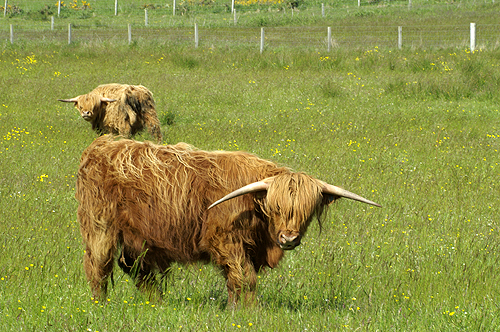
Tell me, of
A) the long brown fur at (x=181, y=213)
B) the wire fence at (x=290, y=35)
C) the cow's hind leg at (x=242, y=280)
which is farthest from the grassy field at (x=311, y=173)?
the wire fence at (x=290, y=35)

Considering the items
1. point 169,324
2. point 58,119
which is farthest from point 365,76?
point 169,324

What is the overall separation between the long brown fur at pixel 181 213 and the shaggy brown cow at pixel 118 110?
20.2 feet

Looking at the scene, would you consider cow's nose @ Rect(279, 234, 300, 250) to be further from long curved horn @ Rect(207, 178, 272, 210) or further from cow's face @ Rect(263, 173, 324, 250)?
long curved horn @ Rect(207, 178, 272, 210)

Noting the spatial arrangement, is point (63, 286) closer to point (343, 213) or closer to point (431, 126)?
point (343, 213)

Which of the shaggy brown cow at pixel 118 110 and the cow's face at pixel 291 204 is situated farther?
the shaggy brown cow at pixel 118 110

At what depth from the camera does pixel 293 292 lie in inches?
179

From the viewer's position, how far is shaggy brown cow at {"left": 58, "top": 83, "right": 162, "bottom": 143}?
33.8 feet

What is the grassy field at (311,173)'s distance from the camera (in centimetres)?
392

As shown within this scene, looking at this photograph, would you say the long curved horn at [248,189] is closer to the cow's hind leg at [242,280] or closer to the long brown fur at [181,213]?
the long brown fur at [181,213]

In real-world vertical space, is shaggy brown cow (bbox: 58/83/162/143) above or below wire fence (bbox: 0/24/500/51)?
below

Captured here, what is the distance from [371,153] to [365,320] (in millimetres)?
5683

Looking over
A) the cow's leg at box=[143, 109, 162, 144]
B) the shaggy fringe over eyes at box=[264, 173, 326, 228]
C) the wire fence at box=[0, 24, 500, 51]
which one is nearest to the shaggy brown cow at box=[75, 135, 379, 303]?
the shaggy fringe over eyes at box=[264, 173, 326, 228]

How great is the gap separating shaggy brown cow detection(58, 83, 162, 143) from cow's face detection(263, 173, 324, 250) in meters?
6.91

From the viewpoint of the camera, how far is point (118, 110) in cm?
1043
